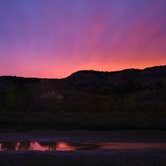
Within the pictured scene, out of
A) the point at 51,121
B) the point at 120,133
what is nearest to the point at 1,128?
the point at 51,121

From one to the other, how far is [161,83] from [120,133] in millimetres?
134631

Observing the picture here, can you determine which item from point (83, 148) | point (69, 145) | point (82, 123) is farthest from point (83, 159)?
point (82, 123)

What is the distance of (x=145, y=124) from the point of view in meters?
45.8

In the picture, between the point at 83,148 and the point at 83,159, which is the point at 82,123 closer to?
the point at 83,148

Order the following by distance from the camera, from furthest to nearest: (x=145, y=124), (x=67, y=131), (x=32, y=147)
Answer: (x=145, y=124) < (x=67, y=131) < (x=32, y=147)

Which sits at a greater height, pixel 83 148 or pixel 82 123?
pixel 82 123

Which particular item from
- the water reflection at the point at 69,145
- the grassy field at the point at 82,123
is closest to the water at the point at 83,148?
the water reflection at the point at 69,145

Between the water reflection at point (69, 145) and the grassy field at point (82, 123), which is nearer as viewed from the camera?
the water reflection at point (69, 145)

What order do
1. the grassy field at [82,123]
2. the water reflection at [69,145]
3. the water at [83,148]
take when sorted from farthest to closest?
the grassy field at [82,123], the water reflection at [69,145], the water at [83,148]

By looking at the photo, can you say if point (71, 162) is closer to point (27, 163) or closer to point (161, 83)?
point (27, 163)

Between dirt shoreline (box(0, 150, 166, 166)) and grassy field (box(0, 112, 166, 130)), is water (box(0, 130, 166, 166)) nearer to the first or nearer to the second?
dirt shoreline (box(0, 150, 166, 166))

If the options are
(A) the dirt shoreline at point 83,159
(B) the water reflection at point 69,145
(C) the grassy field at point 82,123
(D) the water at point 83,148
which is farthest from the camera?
(C) the grassy field at point 82,123

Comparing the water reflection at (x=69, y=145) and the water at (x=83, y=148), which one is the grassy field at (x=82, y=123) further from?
the water reflection at (x=69, y=145)

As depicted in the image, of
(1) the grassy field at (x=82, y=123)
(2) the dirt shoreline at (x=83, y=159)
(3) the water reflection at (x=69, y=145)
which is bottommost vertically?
(2) the dirt shoreline at (x=83, y=159)
